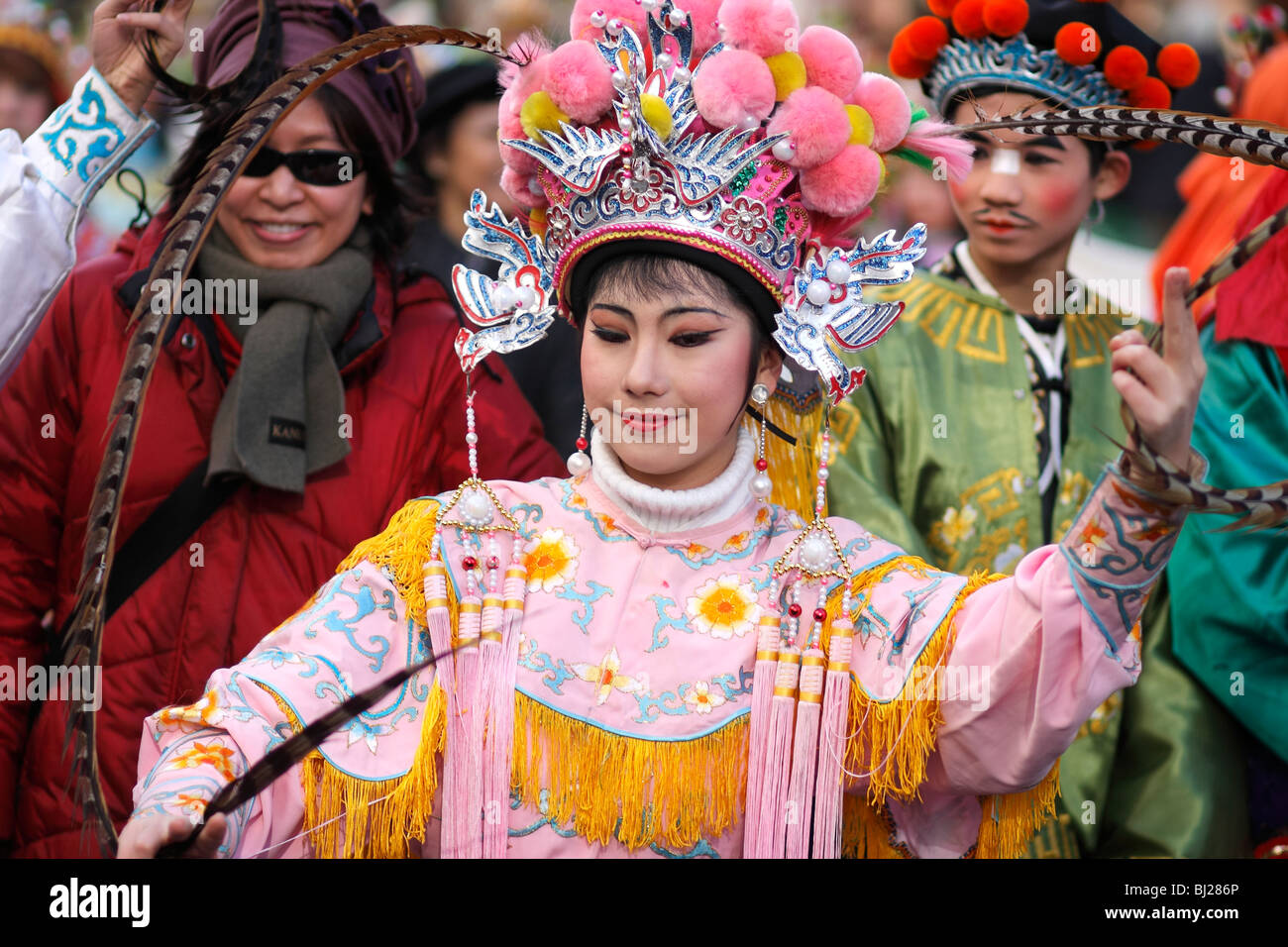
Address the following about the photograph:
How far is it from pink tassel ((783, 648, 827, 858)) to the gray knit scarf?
47.6 inches

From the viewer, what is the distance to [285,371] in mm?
3141

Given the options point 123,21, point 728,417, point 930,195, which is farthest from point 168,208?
point 930,195

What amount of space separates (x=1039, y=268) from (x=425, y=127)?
1997mm

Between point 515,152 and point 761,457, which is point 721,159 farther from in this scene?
point 761,457

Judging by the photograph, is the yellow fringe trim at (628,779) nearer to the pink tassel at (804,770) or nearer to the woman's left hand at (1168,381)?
the pink tassel at (804,770)

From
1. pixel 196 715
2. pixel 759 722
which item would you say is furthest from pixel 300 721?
pixel 759 722

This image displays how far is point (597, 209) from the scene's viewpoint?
2588 millimetres

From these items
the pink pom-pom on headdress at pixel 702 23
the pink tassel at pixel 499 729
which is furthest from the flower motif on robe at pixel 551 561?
the pink pom-pom on headdress at pixel 702 23

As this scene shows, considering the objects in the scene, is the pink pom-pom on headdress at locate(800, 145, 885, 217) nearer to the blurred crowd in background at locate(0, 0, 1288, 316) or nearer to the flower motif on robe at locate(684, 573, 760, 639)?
the flower motif on robe at locate(684, 573, 760, 639)

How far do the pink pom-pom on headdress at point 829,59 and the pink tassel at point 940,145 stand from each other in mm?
181

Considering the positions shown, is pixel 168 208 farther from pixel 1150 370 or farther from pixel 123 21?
pixel 1150 370

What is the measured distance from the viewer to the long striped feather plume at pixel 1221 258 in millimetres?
2057

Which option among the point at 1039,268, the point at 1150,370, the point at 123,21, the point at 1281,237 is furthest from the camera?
the point at 1039,268

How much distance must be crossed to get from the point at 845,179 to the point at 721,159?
216mm
